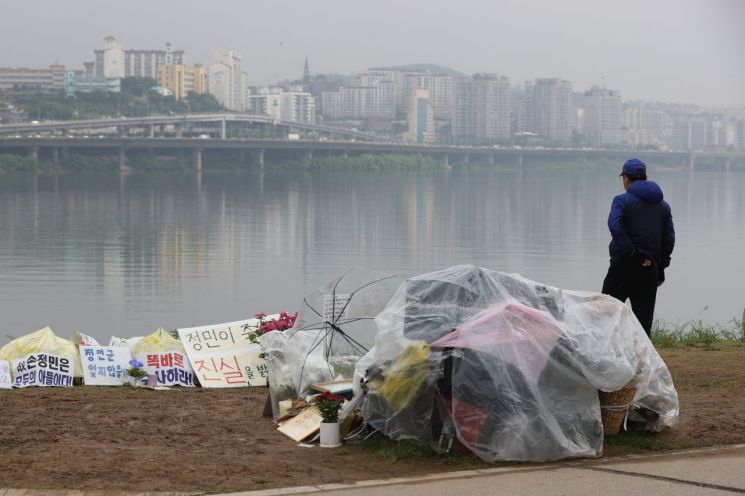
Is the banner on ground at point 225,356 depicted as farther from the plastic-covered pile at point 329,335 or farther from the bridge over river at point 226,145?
the bridge over river at point 226,145

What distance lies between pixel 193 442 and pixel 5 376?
2.68 meters

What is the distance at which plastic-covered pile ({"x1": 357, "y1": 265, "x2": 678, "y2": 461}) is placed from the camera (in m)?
6.56

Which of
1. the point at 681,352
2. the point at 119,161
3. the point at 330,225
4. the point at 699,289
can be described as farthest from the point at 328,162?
the point at 681,352

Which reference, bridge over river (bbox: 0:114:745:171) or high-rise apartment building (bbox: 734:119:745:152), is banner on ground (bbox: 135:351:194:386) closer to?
bridge over river (bbox: 0:114:745:171)

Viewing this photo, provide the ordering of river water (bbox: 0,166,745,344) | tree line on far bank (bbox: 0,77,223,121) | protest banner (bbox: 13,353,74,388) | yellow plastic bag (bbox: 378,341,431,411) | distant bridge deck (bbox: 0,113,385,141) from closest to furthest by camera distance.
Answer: yellow plastic bag (bbox: 378,341,431,411) → protest banner (bbox: 13,353,74,388) → river water (bbox: 0,166,745,344) → distant bridge deck (bbox: 0,113,385,141) → tree line on far bank (bbox: 0,77,223,121)

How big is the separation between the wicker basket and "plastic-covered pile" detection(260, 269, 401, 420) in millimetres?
1616

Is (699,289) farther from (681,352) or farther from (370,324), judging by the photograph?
(370,324)

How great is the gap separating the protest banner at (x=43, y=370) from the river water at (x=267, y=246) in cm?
958

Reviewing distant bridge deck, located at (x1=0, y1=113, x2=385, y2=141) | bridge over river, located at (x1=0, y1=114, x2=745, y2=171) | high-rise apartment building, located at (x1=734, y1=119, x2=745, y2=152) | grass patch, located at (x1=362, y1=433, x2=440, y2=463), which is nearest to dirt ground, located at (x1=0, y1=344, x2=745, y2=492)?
grass patch, located at (x1=362, y1=433, x2=440, y2=463)

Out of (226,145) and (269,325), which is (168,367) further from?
(226,145)

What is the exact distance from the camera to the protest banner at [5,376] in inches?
360

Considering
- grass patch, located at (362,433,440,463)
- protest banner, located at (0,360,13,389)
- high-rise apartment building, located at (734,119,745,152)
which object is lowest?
protest banner, located at (0,360,13,389)

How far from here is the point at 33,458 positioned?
6.53 meters

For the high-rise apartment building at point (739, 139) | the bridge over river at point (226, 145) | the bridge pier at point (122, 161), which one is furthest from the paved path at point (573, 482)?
the high-rise apartment building at point (739, 139)
